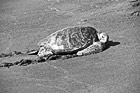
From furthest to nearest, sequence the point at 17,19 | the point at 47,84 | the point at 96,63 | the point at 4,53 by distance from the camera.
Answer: the point at 17,19
the point at 4,53
the point at 96,63
the point at 47,84

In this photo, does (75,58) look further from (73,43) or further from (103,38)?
(103,38)

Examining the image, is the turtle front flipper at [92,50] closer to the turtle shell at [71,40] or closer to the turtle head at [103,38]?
the turtle shell at [71,40]

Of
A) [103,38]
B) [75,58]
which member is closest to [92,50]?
[75,58]

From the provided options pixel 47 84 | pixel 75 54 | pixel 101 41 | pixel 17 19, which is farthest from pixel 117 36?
pixel 17 19

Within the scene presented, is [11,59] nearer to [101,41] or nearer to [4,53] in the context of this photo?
[4,53]

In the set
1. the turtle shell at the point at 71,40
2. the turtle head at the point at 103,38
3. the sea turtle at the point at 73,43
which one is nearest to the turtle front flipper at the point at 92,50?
the sea turtle at the point at 73,43

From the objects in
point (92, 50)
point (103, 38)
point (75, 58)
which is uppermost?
point (103, 38)

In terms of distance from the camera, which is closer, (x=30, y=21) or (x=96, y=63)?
(x=96, y=63)
